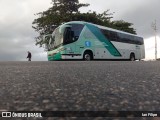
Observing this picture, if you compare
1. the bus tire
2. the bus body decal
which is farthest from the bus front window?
the bus tire

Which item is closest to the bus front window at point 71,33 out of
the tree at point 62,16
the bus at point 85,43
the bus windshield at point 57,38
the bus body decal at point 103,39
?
the bus at point 85,43

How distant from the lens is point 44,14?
3844 centimetres

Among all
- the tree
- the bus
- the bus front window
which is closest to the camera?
the bus front window

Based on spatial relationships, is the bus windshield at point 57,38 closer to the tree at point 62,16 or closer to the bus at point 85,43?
the bus at point 85,43

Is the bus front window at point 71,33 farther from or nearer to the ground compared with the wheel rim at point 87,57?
farther from the ground

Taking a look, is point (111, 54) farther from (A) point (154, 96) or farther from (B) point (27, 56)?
(A) point (154, 96)

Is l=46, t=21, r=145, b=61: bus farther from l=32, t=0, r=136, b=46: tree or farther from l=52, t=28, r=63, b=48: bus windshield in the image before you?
l=32, t=0, r=136, b=46: tree

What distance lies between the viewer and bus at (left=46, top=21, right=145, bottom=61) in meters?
20.3

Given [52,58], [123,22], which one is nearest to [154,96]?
[52,58]

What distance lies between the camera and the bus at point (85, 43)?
66.5ft

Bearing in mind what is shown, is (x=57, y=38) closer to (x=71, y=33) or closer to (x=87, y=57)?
(x=71, y=33)

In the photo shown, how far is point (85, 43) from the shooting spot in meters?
21.1

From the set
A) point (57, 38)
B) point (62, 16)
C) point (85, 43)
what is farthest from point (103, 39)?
point (62, 16)

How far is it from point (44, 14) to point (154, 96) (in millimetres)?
36435
